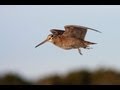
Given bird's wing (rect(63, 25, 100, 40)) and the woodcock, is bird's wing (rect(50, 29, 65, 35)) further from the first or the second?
bird's wing (rect(63, 25, 100, 40))

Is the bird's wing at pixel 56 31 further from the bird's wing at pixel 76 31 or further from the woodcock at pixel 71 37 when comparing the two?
the bird's wing at pixel 76 31

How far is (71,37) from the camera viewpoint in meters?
5.26

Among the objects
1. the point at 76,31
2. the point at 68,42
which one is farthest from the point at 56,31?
the point at 76,31

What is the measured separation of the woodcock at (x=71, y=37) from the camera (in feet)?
17.0

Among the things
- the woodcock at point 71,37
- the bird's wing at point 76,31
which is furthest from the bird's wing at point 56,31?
the bird's wing at point 76,31

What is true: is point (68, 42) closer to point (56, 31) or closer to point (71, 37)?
point (71, 37)

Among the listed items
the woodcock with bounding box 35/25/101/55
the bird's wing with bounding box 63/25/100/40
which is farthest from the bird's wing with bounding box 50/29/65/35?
the bird's wing with bounding box 63/25/100/40

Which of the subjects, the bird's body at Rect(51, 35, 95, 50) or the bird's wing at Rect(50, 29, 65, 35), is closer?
the bird's body at Rect(51, 35, 95, 50)

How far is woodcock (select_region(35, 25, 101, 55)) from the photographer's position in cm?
519
